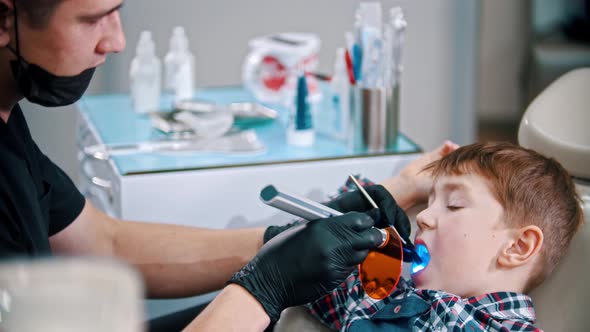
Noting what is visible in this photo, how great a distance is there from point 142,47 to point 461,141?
71.8 inches

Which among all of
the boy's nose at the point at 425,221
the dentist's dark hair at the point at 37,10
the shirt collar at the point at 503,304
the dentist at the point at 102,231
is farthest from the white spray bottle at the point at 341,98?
the dentist's dark hair at the point at 37,10

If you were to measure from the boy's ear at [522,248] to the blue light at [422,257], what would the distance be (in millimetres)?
111

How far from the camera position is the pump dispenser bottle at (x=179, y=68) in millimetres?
2207

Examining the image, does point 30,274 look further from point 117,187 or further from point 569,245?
point 117,187

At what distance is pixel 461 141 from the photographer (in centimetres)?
351

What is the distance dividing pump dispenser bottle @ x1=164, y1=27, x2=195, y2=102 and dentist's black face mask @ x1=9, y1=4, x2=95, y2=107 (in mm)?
971

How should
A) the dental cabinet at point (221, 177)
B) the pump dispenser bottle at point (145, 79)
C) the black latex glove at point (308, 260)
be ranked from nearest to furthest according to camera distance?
the black latex glove at point (308, 260) < the dental cabinet at point (221, 177) < the pump dispenser bottle at point (145, 79)

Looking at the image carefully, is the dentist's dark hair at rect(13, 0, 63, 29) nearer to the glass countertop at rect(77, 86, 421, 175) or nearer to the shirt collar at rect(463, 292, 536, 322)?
the glass countertop at rect(77, 86, 421, 175)

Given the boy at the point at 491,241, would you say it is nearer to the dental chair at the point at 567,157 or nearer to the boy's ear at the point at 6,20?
the dental chair at the point at 567,157

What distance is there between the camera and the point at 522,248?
1147 millimetres

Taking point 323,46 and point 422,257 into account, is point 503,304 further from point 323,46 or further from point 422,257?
point 323,46

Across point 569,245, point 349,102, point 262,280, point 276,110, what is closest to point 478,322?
point 569,245

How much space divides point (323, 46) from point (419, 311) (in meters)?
2.25

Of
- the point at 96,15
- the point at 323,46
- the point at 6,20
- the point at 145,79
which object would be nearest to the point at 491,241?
the point at 96,15
